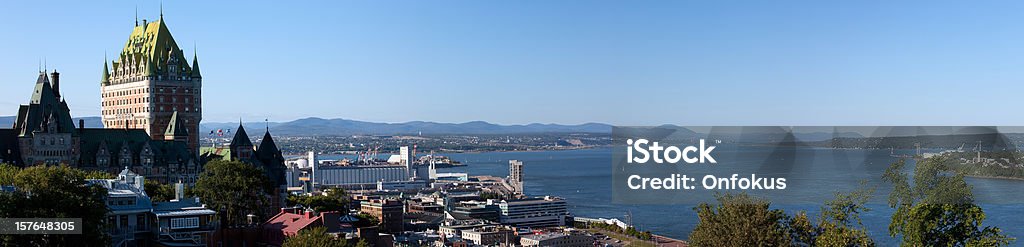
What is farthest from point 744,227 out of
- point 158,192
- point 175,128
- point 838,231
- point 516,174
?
point 516,174

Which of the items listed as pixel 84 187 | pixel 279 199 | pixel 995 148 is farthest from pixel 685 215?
pixel 84 187

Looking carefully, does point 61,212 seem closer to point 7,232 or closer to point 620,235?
point 7,232

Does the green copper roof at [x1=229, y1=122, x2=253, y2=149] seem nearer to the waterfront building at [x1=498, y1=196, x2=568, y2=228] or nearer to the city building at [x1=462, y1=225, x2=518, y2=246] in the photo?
the city building at [x1=462, y1=225, x2=518, y2=246]

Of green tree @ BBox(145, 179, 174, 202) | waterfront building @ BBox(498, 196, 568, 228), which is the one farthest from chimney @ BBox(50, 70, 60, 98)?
waterfront building @ BBox(498, 196, 568, 228)

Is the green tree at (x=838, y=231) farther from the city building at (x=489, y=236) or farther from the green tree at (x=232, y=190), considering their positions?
the city building at (x=489, y=236)

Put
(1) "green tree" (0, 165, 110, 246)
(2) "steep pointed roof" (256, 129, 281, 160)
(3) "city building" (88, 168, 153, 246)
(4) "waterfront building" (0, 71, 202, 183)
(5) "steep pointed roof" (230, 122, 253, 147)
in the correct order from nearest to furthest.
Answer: (1) "green tree" (0, 165, 110, 246), (3) "city building" (88, 168, 153, 246), (4) "waterfront building" (0, 71, 202, 183), (5) "steep pointed roof" (230, 122, 253, 147), (2) "steep pointed roof" (256, 129, 281, 160)

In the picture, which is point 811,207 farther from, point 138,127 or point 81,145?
point 81,145
